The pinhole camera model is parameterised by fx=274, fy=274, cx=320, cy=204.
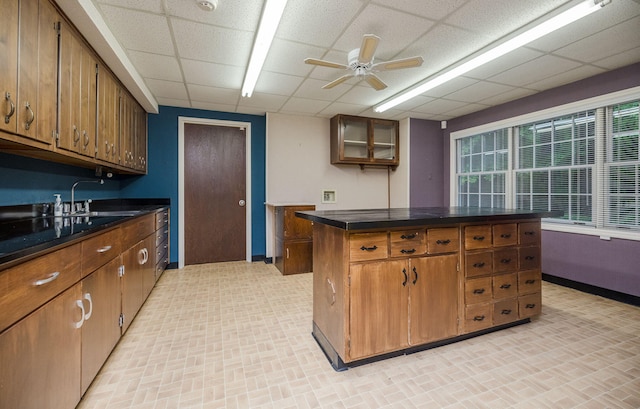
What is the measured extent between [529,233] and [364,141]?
10.8 feet

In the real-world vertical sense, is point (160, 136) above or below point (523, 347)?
above

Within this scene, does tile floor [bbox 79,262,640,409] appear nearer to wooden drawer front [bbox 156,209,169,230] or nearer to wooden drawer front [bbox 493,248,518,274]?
wooden drawer front [bbox 493,248,518,274]

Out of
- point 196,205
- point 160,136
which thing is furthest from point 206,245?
point 160,136

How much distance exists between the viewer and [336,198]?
5375 mm

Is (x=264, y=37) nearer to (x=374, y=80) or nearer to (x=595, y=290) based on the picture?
(x=374, y=80)

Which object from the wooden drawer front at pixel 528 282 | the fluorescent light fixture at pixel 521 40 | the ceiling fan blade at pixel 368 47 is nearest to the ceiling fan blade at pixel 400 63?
the ceiling fan blade at pixel 368 47

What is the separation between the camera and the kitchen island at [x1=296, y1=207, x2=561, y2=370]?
1.82 meters

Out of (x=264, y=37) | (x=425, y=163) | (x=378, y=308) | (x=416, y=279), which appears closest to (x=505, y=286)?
(x=416, y=279)

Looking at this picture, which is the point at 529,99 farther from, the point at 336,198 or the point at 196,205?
the point at 196,205

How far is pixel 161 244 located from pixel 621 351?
4.89 meters

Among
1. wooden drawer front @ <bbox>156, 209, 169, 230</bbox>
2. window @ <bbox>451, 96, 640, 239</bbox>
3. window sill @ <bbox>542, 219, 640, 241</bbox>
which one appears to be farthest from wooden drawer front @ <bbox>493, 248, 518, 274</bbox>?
wooden drawer front @ <bbox>156, 209, 169, 230</bbox>

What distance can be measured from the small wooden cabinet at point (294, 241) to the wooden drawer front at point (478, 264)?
8.08 feet

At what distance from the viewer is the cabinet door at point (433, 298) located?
1.99 metres

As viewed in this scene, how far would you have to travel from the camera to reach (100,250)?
5.75 ft
